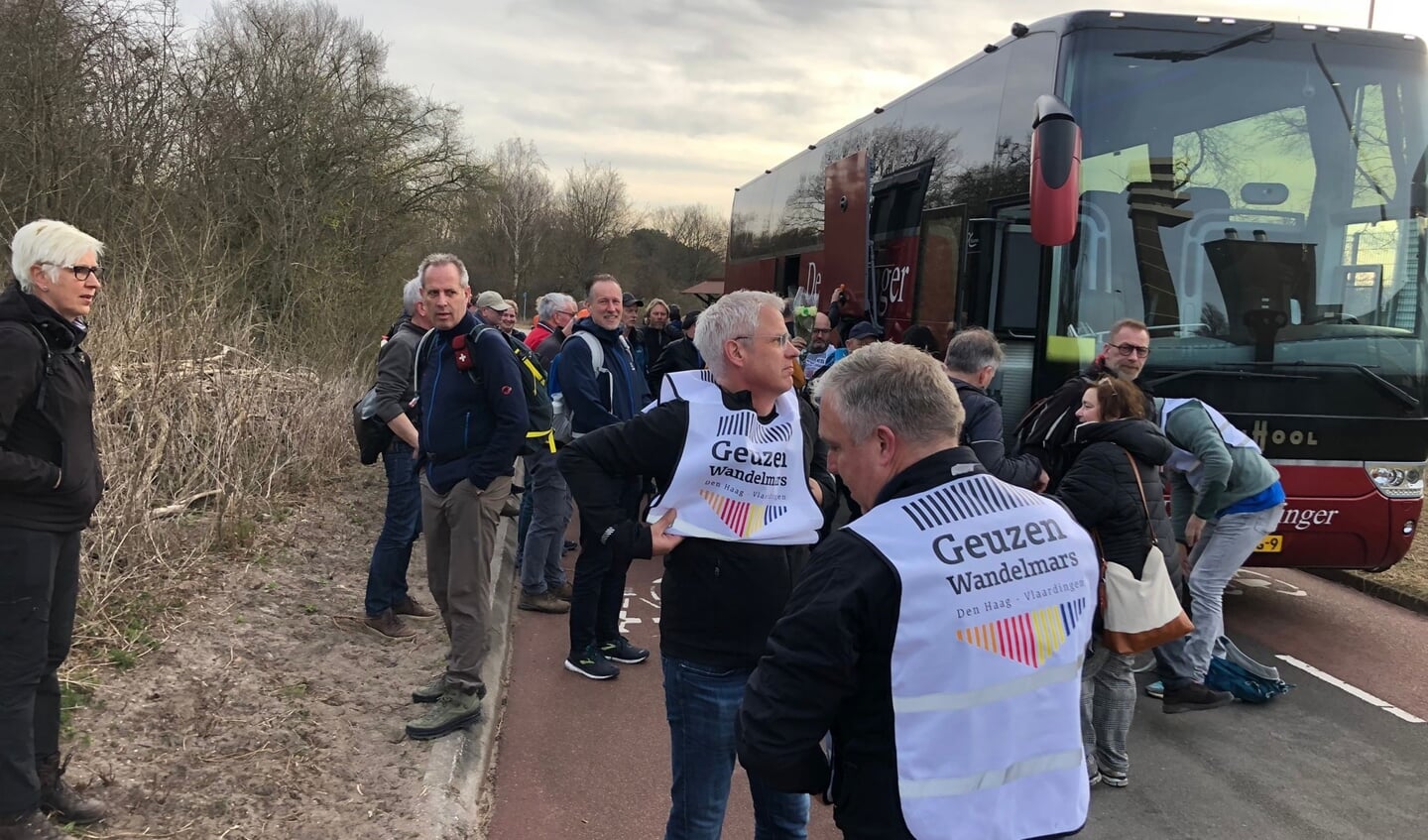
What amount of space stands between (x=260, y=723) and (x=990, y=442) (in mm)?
3317

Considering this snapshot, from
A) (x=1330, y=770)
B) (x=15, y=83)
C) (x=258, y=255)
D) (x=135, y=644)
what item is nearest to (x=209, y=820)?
(x=135, y=644)

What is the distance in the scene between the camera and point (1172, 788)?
409 cm

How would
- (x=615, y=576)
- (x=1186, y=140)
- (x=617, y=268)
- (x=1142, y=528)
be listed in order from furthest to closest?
(x=617, y=268) → (x=1186, y=140) → (x=615, y=576) → (x=1142, y=528)

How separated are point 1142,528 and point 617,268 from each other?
5280 centimetres

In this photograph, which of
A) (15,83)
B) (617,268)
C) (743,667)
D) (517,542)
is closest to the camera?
(743,667)

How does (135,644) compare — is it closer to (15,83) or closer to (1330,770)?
(1330,770)

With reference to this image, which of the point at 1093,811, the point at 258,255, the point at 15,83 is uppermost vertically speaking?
the point at 15,83

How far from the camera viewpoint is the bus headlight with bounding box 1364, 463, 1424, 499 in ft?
18.3

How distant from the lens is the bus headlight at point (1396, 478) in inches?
220

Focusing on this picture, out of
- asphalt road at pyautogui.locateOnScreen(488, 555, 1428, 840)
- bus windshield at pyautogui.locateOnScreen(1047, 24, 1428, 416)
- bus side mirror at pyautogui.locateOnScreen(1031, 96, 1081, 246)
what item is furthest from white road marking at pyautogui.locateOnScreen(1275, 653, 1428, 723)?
bus side mirror at pyautogui.locateOnScreen(1031, 96, 1081, 246)

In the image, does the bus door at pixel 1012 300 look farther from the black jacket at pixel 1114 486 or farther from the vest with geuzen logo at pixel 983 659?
the vest with geuzen logo at pixel 983 659

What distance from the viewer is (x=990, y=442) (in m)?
4.14

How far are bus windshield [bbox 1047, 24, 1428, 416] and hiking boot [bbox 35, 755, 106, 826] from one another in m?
5.14

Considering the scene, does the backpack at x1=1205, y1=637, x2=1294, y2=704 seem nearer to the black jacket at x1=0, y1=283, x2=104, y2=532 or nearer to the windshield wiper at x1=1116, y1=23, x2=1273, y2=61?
the windshield wiper at x1=1116, y1=23, x2=1273, y2=61
